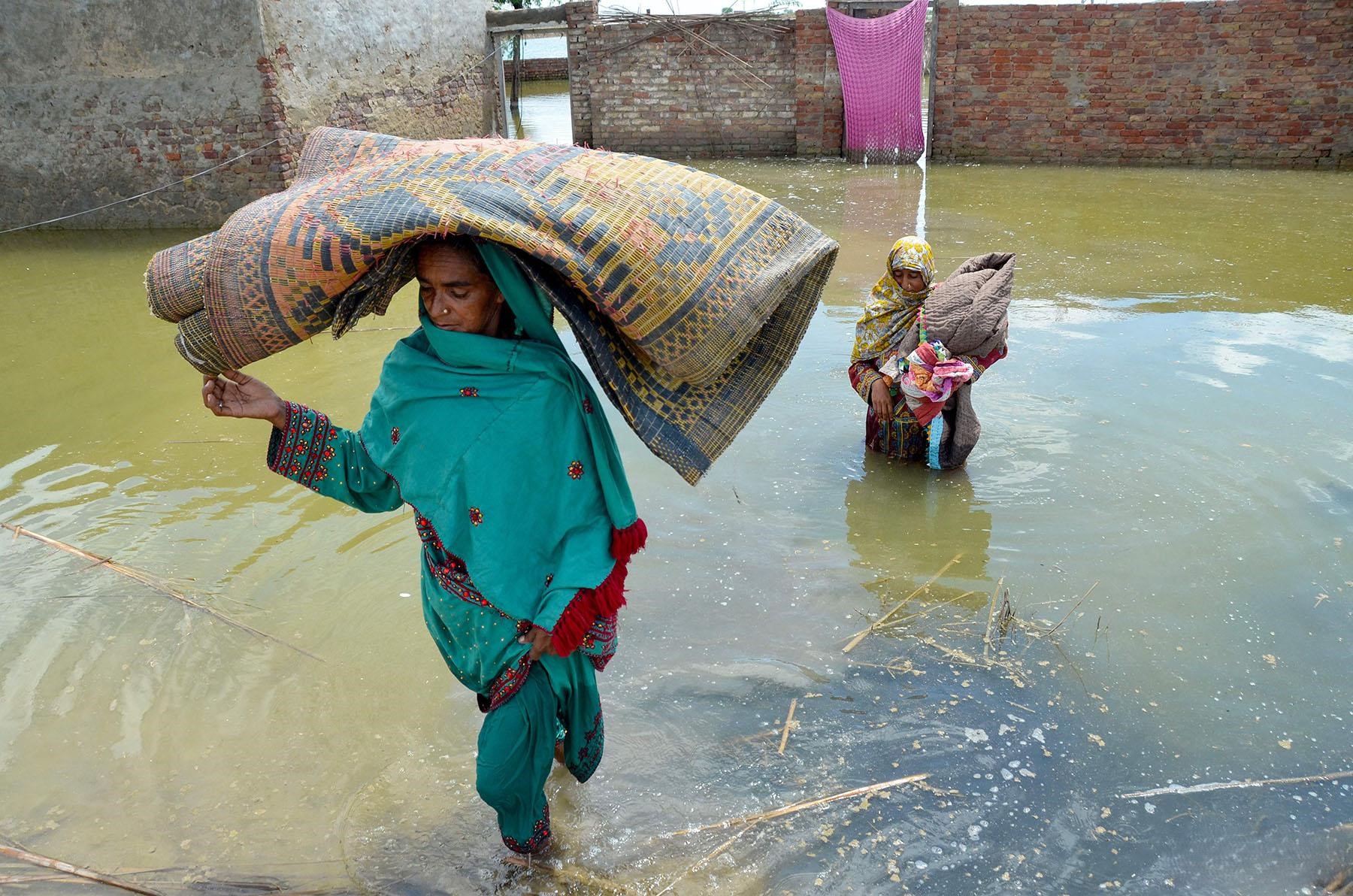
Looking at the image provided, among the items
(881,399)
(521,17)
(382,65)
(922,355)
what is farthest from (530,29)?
(922,355)

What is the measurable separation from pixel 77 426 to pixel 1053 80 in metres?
11.7

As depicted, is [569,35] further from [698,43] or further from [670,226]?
[670,226]

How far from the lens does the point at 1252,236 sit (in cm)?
888

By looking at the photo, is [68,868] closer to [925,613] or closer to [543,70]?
[925,613]

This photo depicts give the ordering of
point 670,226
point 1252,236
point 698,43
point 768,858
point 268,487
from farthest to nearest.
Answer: point 698,43 < point 1252,236 < point 268,487 < point 768,858 < point 670,226

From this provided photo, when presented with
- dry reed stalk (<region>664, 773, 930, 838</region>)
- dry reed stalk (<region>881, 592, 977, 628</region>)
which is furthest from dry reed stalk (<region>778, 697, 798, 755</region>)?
dry reed stalk (<region>881, 592, 977, 628</region>)

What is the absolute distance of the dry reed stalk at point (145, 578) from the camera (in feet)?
11.6

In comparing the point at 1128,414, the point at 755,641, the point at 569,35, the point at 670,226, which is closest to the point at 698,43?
the point at 569,35

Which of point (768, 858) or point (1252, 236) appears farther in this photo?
point (1252, 236)

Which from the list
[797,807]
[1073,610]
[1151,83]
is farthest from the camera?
[1151,83]

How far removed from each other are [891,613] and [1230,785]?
1.19 meters

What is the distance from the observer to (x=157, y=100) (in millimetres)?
9383

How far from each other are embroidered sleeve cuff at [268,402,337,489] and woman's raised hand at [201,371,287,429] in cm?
5

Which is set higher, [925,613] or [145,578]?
[145,578]
